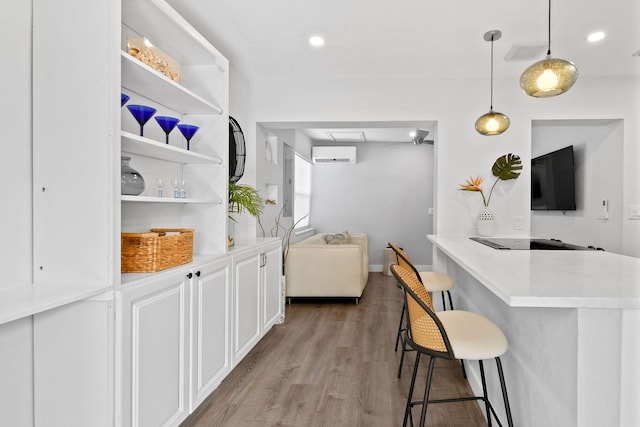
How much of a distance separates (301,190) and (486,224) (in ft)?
12.4

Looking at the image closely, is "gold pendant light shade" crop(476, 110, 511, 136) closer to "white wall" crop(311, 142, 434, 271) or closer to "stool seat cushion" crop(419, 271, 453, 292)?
"stool seat cushion" crop(419, 271, 453, 292)

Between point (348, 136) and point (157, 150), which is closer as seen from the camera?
point (157, 150)

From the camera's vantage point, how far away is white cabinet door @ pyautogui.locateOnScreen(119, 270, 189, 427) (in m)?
1.56

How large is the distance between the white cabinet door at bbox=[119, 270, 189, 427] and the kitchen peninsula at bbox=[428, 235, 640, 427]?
4.39 ft

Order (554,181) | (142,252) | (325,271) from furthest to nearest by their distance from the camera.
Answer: (554,181) < (325,271) < (142,252)

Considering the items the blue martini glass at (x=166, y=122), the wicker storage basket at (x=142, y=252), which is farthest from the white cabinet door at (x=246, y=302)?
the blue martini glass at (x=166, y=122)

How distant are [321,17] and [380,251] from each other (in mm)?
5196

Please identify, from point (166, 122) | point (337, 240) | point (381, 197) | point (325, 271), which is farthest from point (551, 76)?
point (381, 197)

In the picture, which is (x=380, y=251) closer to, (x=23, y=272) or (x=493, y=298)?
(x=493, y=298)

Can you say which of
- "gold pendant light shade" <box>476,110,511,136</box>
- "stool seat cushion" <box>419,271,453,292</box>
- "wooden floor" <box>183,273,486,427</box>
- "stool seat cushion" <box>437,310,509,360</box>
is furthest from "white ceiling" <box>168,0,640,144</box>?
"wooden floor" <box>183,273,486,427</box>

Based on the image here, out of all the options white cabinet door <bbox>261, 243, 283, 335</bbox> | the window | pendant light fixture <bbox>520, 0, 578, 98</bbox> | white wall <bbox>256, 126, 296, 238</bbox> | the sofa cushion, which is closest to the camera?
pendant light fixture <bbox>520, 0, 578, 98</bbox>

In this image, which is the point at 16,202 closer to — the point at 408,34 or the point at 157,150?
the point at 157,150

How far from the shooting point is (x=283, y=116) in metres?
4.12

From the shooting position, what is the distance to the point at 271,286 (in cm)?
343
